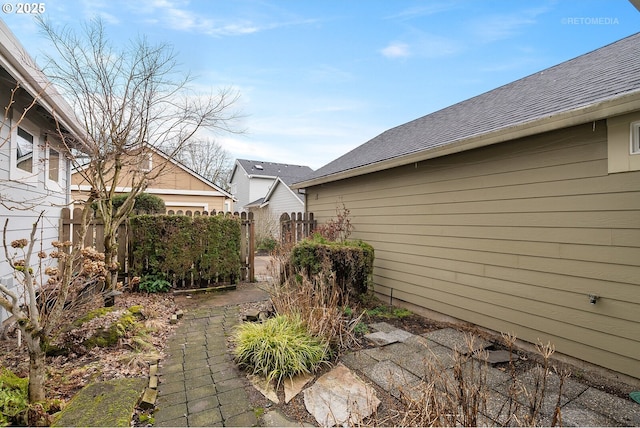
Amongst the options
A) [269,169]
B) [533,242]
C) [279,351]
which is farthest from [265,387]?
[269,169]

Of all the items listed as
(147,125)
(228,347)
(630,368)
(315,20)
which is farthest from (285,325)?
(315,20)

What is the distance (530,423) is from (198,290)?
600 centimetres

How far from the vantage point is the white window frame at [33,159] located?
4.06m

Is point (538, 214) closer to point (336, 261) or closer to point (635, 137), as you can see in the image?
point (635, 137)

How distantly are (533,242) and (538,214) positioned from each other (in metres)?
0.34

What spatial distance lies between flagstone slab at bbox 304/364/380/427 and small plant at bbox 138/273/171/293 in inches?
168

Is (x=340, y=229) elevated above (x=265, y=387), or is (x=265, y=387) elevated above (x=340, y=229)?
(x=340, y=229)

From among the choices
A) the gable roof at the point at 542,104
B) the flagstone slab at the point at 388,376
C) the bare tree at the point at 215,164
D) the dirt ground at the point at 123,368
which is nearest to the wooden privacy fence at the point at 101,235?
the dirt ground at the point at 123,368

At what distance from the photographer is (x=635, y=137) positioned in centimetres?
280

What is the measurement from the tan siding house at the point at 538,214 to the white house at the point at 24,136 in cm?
496

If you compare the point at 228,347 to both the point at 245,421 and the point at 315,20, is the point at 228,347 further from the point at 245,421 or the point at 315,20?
the point at 315,20

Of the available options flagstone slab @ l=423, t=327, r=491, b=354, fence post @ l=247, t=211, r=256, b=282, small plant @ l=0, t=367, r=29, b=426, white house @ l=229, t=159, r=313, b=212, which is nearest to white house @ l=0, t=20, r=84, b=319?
small plant @ l=0, t=367, r=29, b=426

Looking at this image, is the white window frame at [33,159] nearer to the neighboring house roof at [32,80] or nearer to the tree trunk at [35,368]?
the neighboring house roof at [32,80]

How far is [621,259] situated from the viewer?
2879mm
